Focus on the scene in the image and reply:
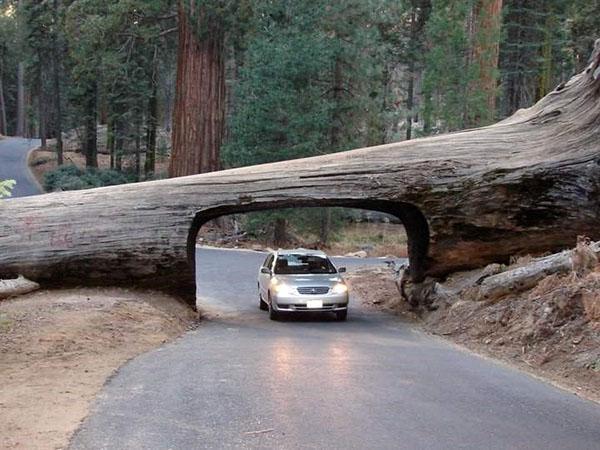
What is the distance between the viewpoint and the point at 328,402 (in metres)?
7.39

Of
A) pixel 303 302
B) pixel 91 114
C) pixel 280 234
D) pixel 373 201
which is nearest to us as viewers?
pixel 303 302

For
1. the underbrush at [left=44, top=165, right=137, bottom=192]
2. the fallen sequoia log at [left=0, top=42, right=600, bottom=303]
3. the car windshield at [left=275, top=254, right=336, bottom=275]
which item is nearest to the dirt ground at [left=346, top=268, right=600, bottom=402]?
the fallen sequoia log at [left=0, top=42, right=600, bottom=303]

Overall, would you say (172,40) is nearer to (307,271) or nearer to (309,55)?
(309,55)

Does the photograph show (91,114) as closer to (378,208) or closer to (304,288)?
(378,208)

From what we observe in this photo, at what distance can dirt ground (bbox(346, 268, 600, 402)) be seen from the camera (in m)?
9.24

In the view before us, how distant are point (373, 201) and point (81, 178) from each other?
25164 mm

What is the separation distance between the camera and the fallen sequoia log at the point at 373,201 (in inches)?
593

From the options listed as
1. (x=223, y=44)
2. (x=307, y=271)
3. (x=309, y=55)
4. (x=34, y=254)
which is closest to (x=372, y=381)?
(x=307, y=271)

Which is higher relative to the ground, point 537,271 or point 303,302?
point 537,271

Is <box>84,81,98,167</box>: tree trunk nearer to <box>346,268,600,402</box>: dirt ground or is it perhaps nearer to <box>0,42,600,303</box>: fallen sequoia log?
<box>0,42,600,303</box>: fallen sequoia log

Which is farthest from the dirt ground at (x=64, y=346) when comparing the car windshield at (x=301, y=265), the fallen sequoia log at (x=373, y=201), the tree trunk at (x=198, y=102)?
the tree trunk at (x=198, y=102)

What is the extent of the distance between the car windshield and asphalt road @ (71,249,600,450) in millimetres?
4351

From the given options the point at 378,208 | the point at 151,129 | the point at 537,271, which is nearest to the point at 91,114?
the point at 151,129

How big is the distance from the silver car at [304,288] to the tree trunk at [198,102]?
555 inches
